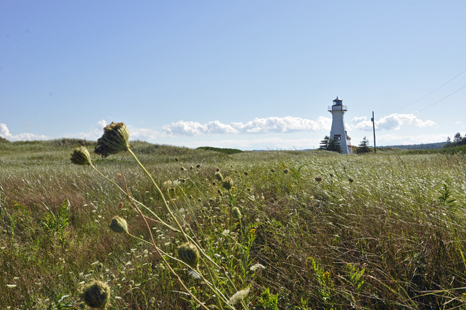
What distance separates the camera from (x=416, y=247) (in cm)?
196

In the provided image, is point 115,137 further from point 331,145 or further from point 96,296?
point 331,145

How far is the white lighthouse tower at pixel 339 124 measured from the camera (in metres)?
42.2

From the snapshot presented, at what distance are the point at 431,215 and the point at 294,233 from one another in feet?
3.43

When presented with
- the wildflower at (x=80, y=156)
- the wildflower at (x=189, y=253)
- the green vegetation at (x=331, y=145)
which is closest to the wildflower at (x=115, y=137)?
the wildflower at (x=80, y=156)

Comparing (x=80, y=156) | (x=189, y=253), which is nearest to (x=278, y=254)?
(x=189, y=253)

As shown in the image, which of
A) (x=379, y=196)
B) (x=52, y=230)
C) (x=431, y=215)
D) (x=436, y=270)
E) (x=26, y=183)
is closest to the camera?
(x=436, y=270)

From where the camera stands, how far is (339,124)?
42719 mm

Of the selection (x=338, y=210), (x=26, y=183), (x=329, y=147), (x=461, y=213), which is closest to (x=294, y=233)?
(x=338, y=210)

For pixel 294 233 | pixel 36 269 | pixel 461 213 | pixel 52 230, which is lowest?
Answer: pixel 36 269

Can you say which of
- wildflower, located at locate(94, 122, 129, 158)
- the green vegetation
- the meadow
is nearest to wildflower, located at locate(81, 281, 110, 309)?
the meadow

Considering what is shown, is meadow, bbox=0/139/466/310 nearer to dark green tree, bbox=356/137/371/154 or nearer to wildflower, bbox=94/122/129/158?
wildflower, bbox=94/122/129/158

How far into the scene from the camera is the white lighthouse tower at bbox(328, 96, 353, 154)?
4219cm

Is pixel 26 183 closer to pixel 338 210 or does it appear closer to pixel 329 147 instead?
pixel 338 210

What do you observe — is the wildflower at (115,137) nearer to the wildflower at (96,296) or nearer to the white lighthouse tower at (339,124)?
the wildflower at (96,296)
